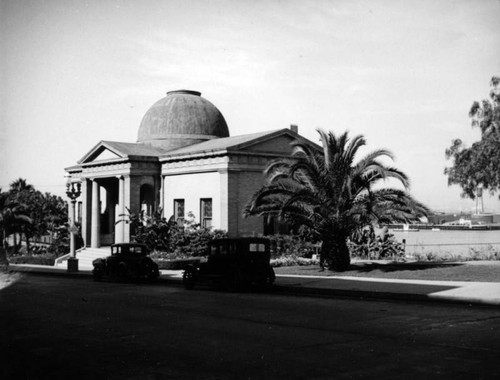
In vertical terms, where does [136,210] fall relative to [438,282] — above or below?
above

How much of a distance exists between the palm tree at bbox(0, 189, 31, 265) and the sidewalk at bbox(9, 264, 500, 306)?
3172cm

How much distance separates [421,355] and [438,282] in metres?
11.4

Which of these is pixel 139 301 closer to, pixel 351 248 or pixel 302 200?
pixel 302 200

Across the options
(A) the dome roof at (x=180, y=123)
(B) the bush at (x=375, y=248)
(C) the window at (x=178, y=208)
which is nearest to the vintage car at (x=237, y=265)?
(B) the bush at (x=375, y=248)

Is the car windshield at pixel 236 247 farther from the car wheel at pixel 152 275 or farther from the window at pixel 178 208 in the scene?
the window at pixel 178 208

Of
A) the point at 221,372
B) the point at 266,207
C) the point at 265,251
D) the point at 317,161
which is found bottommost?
the point at 221,372

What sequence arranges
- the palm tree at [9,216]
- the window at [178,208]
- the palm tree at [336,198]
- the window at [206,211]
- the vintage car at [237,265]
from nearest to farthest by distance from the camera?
the vintage car at [237,265] → the palm tree at [336,198] → the window at [206,211] → the window at [178,208] → the palm tree at [9,216]

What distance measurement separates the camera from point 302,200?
24312 millimetres

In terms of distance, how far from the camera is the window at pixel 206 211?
35984 mm

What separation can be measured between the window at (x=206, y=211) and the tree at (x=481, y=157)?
1552 cm

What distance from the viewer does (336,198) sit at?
2439 cm

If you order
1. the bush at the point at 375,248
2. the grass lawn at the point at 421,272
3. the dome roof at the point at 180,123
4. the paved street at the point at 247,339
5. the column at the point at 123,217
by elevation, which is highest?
the dome roof at the point at 180,123

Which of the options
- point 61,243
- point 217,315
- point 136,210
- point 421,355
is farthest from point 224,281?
point 61,243

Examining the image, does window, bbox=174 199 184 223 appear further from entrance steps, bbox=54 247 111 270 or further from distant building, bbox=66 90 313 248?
entrance steps, bbox=54 247 111 270
